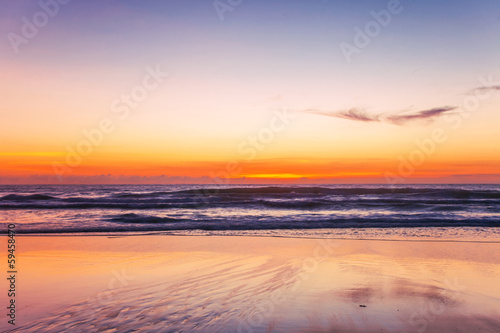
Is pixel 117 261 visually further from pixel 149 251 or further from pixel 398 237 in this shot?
pixel 398 237

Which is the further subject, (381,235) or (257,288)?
(381,235)

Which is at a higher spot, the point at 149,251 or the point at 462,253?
the point at 149,251

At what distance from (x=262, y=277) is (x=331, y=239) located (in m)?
6.80

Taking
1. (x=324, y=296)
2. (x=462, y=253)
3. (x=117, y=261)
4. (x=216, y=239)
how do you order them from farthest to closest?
(x=216, y=239) → (x=462, y=253) → (x=117, y=261) → (x=324, y=296)

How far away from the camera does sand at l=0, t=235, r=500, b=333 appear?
17.4 feet

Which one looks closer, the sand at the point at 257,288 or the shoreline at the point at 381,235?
the sand at the point at 257,288

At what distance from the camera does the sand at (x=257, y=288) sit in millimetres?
5293

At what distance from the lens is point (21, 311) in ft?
18.9

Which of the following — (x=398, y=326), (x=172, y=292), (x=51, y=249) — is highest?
(x=51, y=249)

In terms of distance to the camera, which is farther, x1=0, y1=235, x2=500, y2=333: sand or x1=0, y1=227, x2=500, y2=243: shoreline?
x1=0, y1=227, x2=500, y2=243: shoreline

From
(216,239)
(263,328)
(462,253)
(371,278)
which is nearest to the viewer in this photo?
(263,328)

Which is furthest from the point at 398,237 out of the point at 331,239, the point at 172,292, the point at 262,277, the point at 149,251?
the point at 172,292

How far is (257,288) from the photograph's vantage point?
7.14 m

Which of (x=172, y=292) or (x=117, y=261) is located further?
(x=117, y=261)
